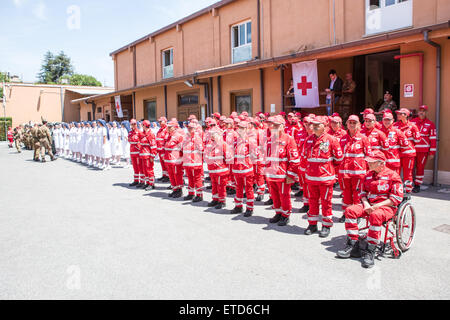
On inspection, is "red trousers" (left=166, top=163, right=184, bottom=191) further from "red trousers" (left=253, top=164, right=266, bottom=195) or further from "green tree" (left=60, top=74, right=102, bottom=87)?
"green tree" (left=60, top=74, right=102, bottom=87)

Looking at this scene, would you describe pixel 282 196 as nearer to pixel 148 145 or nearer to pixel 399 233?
pixel 399 233

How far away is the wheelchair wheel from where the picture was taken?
199 inches

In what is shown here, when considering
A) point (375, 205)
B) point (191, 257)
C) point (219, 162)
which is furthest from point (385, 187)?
point (219, 162)

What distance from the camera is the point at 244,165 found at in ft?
24.9

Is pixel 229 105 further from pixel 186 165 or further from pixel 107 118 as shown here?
pixel 107 118

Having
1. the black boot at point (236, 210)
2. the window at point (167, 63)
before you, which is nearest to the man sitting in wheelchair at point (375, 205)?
the black boot at point (236, 210)

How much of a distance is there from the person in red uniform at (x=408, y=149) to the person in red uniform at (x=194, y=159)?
4793 millimetres

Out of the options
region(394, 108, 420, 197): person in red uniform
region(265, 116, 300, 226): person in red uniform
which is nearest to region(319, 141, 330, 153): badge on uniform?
region(265, 116, 300, 226): person in red uniform

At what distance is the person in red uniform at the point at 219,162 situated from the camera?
8.08 metres

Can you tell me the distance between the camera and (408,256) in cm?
515

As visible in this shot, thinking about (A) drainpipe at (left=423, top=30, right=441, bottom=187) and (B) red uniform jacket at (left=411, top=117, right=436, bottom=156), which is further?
(A) drainpipe at (left=423, top=30, right=441, bottom=187)

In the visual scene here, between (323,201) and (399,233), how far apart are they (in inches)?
54.5

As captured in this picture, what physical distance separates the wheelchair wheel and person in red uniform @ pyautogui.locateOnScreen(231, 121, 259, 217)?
9.80ft
